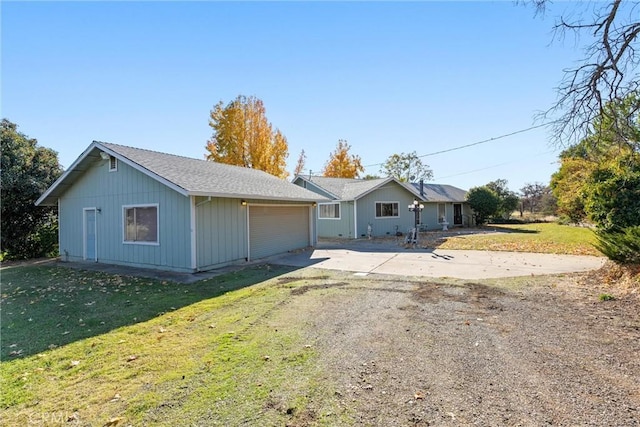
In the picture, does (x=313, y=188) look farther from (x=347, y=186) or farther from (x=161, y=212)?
(x=161, y=212)

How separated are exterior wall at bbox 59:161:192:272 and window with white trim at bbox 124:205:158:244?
17 centimetres

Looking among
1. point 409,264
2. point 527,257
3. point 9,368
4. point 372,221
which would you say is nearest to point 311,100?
point 372,221

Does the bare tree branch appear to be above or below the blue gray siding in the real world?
above

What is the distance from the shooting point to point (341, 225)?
20.3 meters

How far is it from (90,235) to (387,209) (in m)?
16.1

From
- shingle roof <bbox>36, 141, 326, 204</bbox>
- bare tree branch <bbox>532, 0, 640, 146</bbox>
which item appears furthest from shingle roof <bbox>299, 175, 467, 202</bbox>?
bare tree branch <bbox>532, 0, 640, 146</bbox>

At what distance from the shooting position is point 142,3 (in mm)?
8578

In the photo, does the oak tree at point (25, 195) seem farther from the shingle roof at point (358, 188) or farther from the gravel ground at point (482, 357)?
the gravel ground at point (482, 357)

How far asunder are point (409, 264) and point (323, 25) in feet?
25.9

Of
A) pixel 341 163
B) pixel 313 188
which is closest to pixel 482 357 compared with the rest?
pixel 313 188

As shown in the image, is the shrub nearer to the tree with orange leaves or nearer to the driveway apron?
the driveway apron

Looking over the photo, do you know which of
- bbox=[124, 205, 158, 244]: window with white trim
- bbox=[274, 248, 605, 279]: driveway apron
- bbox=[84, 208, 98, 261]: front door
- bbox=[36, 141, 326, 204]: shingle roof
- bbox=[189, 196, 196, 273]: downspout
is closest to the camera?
bbox=[274, 248, 605, 279]: driveway apron

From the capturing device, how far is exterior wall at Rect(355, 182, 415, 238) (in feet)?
65.0

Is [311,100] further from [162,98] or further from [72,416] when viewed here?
[72,416]
